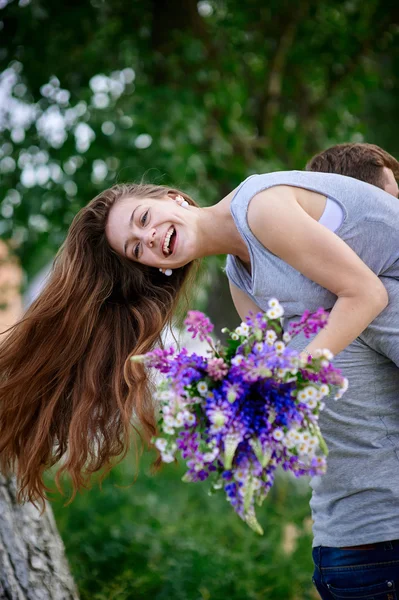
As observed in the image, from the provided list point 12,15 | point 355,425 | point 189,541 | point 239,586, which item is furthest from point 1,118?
point 355,425

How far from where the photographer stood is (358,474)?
2162 mm

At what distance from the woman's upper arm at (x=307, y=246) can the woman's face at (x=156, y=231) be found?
15.9 inches

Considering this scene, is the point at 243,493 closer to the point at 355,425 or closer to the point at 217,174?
the point at 355,425

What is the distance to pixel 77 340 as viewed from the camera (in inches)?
109

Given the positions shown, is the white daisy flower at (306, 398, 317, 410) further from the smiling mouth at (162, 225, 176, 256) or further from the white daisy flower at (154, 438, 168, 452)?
the smiling mouth at (162, 225, 176, 256)

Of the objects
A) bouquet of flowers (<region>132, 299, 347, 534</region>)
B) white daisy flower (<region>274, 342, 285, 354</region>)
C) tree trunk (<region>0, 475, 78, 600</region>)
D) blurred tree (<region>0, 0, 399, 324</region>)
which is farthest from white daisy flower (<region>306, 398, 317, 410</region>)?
blurred tree (<region>0, 0, 399, 324</region>)

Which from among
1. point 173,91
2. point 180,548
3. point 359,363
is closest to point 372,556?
point 359,363

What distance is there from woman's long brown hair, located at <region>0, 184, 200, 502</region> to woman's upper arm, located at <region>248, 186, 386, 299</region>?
2.20 feet

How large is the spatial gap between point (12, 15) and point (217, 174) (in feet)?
5.95

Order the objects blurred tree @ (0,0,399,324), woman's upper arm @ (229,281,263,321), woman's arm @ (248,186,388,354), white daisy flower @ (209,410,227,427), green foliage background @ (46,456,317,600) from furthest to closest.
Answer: blurred tree @ (0,0,399,324), green foliage background @ (46,456,317,600), woman's upper arm @ (229,281,263,321), woman's arm @ (248,186,388,354), white daisy flower @ (209,410,227,427)

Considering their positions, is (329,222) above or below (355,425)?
above

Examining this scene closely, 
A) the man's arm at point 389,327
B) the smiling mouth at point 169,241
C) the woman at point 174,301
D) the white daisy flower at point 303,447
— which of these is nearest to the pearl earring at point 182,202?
the woman at point 174,301

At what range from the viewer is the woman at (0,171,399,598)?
205cm

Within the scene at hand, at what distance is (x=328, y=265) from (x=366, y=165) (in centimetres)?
61
